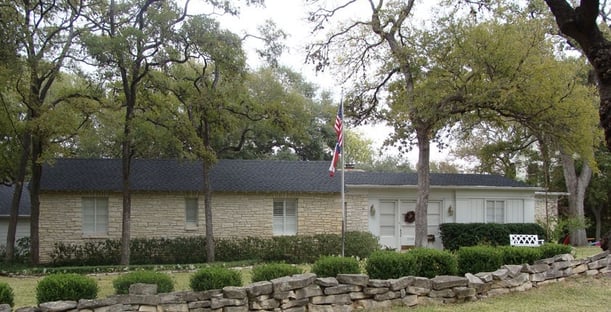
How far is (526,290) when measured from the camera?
10945mm

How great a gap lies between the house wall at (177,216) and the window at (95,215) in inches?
7.1

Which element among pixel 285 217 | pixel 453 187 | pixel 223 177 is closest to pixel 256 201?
pixel 285 217

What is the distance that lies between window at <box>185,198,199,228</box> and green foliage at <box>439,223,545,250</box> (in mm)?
8823

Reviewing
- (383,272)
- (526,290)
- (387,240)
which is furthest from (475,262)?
(387,240)

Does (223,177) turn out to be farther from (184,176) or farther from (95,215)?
(95,215)

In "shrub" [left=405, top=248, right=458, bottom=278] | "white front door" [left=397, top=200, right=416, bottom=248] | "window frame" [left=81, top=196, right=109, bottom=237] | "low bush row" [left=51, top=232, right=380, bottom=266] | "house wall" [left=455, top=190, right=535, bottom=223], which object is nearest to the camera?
"shrub" [left=405, top=248, right=458, bottom=278]

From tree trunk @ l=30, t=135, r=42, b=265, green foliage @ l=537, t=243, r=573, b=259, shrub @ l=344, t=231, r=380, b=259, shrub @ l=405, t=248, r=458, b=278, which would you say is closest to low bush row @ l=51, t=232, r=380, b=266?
shrub @ l=344, t=231, r=380, b=259

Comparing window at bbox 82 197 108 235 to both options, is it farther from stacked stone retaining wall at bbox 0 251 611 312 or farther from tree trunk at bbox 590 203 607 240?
tree trunk at bbox 590 203 607 240

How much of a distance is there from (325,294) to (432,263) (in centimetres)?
244

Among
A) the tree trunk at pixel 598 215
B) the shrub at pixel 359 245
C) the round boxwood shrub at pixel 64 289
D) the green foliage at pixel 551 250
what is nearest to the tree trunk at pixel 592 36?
the green foliage at pixel 551 250

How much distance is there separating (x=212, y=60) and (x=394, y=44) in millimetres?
5888

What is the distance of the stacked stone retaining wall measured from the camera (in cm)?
810

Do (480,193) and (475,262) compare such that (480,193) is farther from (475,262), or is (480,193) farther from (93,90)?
(93,90)

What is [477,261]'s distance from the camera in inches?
442
